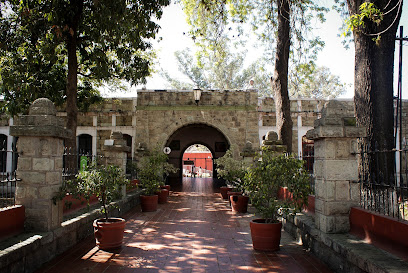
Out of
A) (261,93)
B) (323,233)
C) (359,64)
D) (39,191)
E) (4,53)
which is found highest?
(261,93)

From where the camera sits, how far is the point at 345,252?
3467 millimetres

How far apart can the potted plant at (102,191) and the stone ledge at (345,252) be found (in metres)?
2.69

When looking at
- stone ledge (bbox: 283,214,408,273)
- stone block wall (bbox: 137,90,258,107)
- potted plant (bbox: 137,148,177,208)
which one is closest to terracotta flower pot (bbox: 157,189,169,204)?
potted plant (bbox: 137,148,177,208)

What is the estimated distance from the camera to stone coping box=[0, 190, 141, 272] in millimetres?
3234

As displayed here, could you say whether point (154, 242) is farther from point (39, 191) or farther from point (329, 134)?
point (329, 134)

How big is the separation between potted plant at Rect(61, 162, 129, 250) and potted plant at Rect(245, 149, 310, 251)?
198cm

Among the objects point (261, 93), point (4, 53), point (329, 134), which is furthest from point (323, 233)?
point (261, 93)

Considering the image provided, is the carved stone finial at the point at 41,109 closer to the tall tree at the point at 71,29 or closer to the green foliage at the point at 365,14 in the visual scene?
the tall tree at the point at 71,29

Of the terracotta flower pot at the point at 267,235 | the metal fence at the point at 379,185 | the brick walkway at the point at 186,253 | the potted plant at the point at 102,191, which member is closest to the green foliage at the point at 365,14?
the metal fence at the point at 379,185

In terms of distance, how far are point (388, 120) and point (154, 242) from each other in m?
4.15

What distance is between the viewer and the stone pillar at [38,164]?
13.5 feet

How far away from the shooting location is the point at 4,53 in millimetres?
9273

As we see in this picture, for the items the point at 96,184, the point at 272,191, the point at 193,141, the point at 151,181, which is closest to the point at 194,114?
the point at 193,141

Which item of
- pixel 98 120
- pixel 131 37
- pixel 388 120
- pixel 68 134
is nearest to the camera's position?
pixel 68 134
